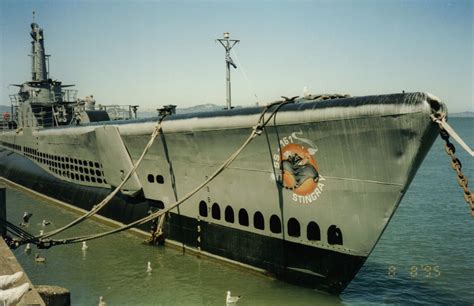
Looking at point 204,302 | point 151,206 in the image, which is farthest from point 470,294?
point 151,206

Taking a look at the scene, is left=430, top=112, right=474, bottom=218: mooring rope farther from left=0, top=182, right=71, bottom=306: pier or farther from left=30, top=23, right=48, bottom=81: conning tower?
left=30, top=23, right=48, bottom=81: conning tower

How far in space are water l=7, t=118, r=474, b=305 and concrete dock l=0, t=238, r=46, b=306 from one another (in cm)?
303

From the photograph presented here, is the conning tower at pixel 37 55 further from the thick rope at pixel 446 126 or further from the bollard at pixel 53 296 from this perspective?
the thick rope at pixel 446 126

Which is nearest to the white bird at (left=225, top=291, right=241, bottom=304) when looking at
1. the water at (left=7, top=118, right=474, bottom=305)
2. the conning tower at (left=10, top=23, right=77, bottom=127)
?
the water at (left=7, top=118, right=474, bottom=305)

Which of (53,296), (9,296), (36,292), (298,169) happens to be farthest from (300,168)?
(9,296)

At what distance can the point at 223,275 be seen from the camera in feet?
53.1

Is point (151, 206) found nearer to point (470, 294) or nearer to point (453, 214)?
point (470, 294)

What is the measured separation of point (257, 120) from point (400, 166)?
4.58 m

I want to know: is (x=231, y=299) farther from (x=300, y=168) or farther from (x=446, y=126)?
(x=446, y=126)

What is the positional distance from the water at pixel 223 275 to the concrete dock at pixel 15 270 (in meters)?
3.03

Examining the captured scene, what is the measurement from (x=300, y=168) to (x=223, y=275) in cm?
493

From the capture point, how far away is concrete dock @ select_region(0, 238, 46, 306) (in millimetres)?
9383

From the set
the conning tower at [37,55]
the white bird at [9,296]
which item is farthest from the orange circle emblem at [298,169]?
the conning tower at [37,55]

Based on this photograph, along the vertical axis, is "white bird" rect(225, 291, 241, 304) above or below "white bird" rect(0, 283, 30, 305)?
below
